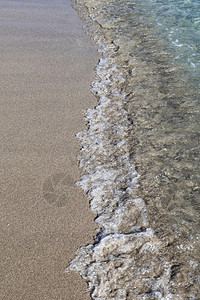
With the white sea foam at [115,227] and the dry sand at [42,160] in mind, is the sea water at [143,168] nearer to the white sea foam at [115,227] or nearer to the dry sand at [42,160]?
the white sea foam at [115,227]

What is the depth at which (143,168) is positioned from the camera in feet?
11.8

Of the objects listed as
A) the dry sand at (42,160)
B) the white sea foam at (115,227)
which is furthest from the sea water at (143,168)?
the dry sand at (42,160)

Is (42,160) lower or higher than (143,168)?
higher

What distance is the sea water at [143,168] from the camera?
2.56 metres

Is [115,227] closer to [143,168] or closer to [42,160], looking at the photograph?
[143,168]

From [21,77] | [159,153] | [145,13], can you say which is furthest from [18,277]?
[145,13]

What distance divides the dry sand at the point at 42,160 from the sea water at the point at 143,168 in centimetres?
14

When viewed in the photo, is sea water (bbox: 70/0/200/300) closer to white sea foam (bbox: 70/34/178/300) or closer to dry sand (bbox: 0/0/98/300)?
white sea foam (bbox: 70/34/178/300)

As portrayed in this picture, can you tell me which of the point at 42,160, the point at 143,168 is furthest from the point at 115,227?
the point at 42,160

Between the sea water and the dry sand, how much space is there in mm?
143

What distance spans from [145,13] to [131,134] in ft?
16.6

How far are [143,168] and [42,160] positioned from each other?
3.17 ft

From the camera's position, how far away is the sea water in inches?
101

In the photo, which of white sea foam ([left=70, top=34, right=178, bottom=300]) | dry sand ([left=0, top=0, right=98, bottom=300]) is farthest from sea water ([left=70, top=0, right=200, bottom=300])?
dry sand ([left=0, top=0, right=98, bottom=300])
